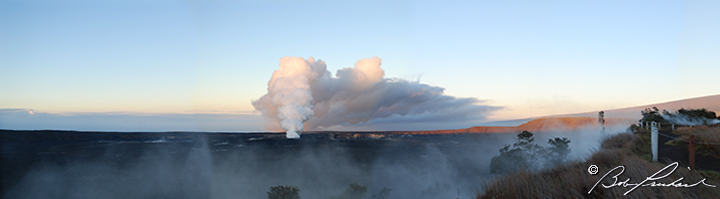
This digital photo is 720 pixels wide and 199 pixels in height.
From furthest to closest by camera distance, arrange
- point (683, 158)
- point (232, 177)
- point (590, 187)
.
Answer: point (232, 177) < point (683, 158) < point (590, 187)

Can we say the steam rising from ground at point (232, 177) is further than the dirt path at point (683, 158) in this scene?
Yes

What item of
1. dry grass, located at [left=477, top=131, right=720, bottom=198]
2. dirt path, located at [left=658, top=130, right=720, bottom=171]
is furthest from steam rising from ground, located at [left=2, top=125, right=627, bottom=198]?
dry grass, located at [left=477, top=131, right=720, bottom=198]

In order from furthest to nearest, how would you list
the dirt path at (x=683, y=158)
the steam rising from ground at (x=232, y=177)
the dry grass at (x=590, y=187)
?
the steam rising from ground at (x=232, y=177) < the dirt path at (x=683, y=158) < the dry grass at (x=590, y=187)

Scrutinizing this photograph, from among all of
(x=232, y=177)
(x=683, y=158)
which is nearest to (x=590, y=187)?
(x=683, y=158)

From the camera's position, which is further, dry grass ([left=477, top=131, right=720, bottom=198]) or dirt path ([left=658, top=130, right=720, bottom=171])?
dirt path ([left=658, top=130, right=720, bottom=171])

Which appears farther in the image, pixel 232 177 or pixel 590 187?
pixel 232 177

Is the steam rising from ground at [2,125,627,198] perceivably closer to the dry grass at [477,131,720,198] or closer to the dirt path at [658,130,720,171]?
the dirt path at [658,130,720,171]

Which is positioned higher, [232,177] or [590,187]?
[590,187]

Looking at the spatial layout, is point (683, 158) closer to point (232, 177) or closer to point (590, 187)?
point (590, 187)

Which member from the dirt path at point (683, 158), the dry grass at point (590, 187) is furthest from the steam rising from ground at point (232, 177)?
the dry grass at point (590, 187)

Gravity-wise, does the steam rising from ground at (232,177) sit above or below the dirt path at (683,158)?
below

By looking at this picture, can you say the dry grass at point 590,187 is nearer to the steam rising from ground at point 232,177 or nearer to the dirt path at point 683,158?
the dirt path at point 683,158

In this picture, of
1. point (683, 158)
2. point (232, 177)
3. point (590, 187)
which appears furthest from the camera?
point (232, 177)

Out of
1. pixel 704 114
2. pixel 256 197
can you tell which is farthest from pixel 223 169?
pixel 704 114
